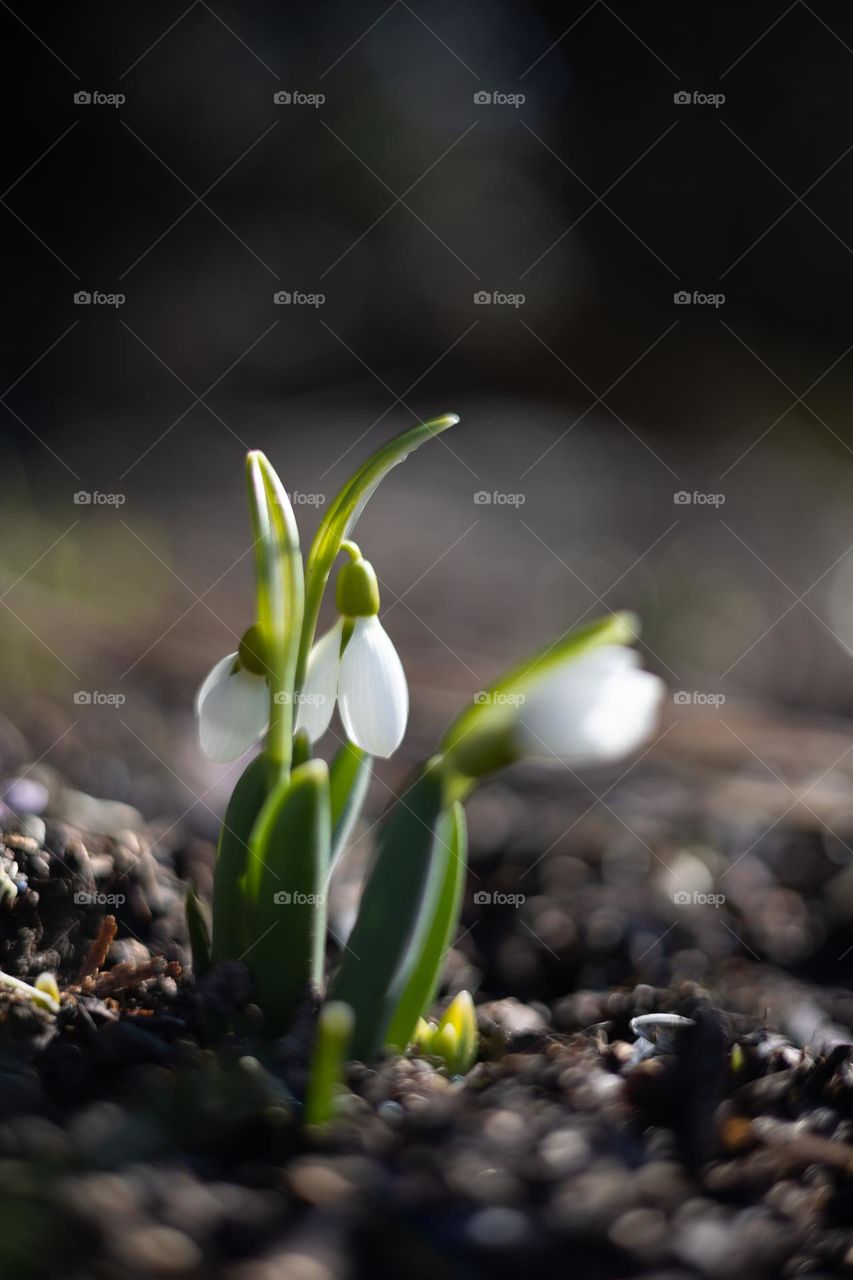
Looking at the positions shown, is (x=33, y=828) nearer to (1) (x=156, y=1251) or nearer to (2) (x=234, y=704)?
(2) (x=234, y=704)

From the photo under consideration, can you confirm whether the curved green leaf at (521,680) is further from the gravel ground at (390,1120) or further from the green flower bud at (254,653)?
the gravel ground at (390,1120)

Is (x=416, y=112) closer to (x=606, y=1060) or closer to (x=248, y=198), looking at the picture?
(x=248, y=198)

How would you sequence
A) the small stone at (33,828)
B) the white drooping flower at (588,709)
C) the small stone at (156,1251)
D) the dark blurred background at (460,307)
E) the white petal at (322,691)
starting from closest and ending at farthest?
the small stone at (156,1251) < the white drooping flower at (588,709) < the white petal at (322,691) < the small stone at (33,828) < the dark blurred background at (460,307)

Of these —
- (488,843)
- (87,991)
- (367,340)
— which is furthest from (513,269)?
(87,991)

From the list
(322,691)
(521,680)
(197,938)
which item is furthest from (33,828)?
(521,680)

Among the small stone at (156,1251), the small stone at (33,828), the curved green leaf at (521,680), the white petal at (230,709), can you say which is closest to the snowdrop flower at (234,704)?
the white petal at (230,709)

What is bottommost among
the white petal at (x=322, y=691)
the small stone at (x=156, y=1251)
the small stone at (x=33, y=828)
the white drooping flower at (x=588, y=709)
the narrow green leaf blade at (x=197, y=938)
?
the small stone at (x=156, y=1251)

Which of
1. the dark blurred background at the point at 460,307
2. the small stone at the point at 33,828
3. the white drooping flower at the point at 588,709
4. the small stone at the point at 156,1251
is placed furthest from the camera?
the dark blurred background at the point at 460,307
